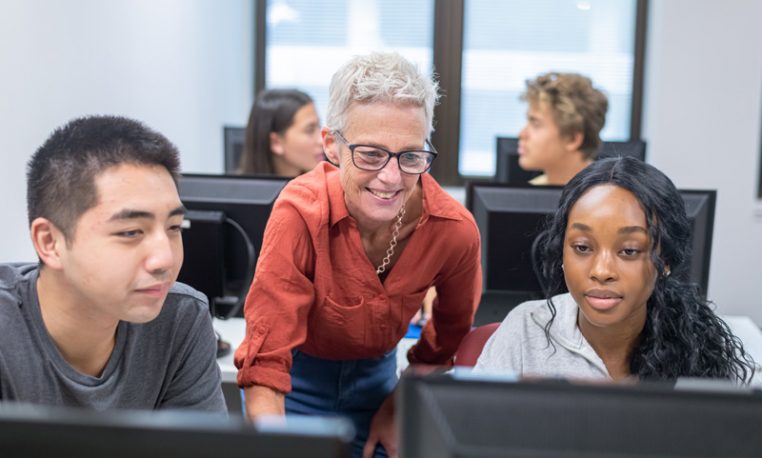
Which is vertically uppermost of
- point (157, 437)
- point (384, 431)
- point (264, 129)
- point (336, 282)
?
point (264, 129)

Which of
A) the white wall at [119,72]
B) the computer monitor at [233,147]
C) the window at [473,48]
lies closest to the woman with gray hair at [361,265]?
the white wall at [119,72]

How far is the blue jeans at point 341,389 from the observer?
1.85 metres

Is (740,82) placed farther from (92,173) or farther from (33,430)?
(33,430)

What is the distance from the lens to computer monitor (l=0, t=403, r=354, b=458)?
63 centimetres

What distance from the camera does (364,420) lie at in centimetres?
190

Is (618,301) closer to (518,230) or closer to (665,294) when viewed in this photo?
(665,294)

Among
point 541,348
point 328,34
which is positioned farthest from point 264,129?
point 328,34

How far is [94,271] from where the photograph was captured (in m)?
1.20

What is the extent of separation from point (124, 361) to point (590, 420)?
2.88 ft

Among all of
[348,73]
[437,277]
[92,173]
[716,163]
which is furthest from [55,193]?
[716,163]

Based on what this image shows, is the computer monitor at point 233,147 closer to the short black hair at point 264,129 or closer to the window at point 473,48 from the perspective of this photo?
the short black hair at point 264,129

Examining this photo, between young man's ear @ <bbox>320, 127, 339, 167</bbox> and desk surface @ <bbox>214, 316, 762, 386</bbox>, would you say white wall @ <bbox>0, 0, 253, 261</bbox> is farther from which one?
young man's ear @ <bbox>320, 127, 339, 167</bbox>

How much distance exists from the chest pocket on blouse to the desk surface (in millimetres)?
372

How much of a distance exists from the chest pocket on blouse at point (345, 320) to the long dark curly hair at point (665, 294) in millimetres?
396
